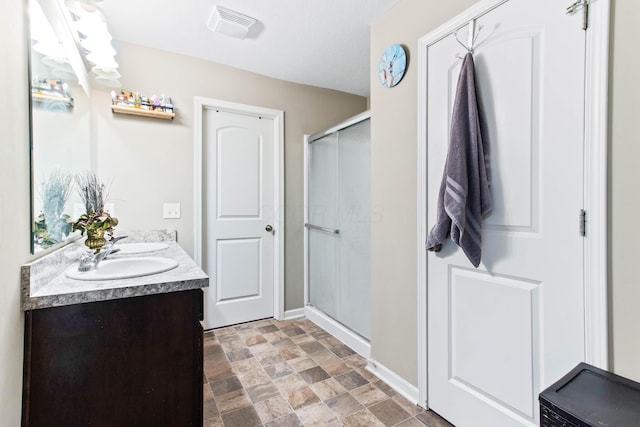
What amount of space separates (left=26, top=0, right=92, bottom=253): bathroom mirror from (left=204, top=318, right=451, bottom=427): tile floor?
4.06 feet

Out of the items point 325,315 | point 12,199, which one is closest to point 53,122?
point 12,199

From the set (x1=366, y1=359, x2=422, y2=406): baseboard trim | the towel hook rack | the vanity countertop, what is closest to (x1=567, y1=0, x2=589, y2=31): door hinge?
the towel hook rack

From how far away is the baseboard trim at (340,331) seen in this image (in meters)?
2.23

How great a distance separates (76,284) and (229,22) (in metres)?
1.80

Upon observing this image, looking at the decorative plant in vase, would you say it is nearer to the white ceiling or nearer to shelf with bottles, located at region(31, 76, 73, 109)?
shelf with bottles, located at region(31, 76, 73, 109)

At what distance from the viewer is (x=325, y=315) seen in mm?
2777

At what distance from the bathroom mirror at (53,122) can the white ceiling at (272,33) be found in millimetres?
469

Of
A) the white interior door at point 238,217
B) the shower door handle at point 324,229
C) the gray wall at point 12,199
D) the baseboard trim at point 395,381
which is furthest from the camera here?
the white interior door at point 238,217

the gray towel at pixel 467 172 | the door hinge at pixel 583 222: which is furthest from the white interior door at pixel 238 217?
the door hinge at pixel 583 222

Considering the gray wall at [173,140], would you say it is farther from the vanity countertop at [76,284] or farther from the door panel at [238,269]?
the vanity countertop at [76,284]

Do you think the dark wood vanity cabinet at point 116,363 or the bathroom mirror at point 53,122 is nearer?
the dark wood vanity cabinet at point 116,363

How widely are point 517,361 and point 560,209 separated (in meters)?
0.65

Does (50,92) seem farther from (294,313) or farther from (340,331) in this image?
(294,313)

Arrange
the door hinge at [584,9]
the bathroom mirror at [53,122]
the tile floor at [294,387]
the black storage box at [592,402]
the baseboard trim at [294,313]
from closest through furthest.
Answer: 1. the black storage box at [592,402]
2. the door hinge at [584,9]
3. the bathroom mirror at [53,122]
4. the tile floor at [294,387]
5. the baseboard trim at [294,313]
